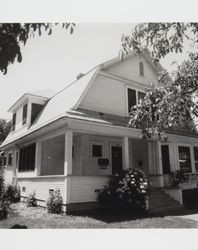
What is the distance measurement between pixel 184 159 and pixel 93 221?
8.03 m

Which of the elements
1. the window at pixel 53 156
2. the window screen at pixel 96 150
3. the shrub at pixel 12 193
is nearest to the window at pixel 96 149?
the window screen at pixel 96 150

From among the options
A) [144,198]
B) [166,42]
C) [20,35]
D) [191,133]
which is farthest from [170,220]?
Result: [191,133]

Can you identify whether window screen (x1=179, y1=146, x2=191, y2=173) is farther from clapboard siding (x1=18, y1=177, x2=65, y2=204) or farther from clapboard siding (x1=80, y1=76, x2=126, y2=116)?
clapboard siding (x1=18, y1=177, x2=65, y2=204)

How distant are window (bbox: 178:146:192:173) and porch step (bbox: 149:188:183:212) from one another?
309 centimetres

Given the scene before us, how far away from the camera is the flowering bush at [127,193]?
8805 mm

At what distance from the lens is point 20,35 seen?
4789 millimetres

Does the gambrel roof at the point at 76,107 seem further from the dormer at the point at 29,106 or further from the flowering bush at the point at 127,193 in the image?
the flowering bush at the point at 127,193

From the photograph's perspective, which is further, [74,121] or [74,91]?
[74,91]

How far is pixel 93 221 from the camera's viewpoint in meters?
7.54

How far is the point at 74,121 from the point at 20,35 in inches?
174

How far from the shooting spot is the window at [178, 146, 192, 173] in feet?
44.8

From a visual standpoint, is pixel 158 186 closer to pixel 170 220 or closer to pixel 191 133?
pixel 170 220

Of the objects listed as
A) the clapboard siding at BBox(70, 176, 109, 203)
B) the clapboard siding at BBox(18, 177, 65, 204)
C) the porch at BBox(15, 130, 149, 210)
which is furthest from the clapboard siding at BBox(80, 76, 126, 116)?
the clapboard siding at BBox(18, 177, 65, 204)
